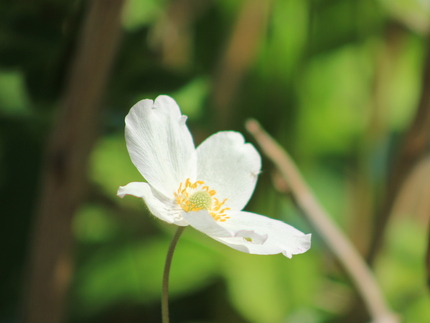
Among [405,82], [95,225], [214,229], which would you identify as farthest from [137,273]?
[405,82]

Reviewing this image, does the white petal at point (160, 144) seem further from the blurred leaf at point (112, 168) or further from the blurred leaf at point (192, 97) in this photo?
the blurred leaf at point (112, 168)

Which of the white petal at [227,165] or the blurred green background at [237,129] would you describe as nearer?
the white petal at [227,165]

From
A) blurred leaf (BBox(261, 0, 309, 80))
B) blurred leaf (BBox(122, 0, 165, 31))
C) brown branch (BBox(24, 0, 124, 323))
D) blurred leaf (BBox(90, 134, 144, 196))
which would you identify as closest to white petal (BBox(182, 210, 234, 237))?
brown branch (BBox(24, 0, 124, 323))

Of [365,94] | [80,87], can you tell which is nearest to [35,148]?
[80,87]

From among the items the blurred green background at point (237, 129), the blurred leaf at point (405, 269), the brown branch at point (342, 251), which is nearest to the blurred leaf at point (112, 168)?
the blurred green background at point (237, 129)

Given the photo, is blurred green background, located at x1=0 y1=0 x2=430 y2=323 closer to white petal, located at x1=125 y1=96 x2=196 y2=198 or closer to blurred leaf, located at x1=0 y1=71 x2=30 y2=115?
blurred leaf, located at x1=0 y1=71 x2=30 y2=115

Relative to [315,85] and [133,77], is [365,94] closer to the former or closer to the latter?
[315,85]
